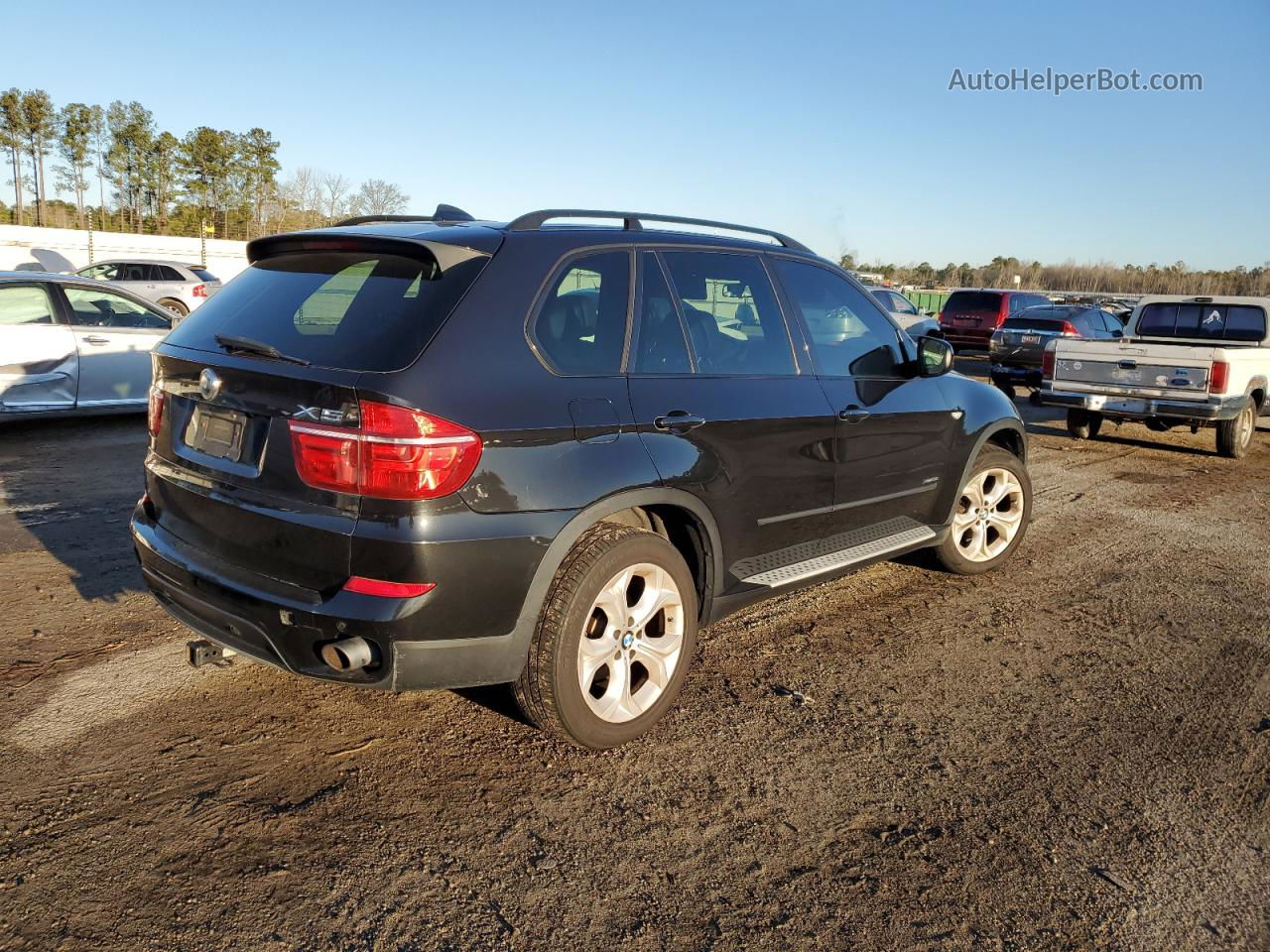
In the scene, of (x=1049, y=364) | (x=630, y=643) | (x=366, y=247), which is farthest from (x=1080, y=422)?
(x=366, y=247)

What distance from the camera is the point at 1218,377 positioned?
998 cm

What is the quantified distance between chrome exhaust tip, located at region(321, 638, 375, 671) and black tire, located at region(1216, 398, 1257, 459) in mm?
10236

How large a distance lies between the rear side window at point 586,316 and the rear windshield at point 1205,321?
10676mm

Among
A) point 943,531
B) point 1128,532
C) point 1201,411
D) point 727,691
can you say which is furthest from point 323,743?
point 1201,411

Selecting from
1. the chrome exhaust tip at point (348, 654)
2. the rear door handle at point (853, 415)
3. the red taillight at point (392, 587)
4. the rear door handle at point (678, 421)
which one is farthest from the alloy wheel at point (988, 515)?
the chrome exhaust tip at point (348, 654)

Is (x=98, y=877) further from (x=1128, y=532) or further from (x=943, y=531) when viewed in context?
(x=1128, y=532)

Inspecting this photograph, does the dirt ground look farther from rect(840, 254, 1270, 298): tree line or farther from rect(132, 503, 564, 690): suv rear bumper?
rect(840, 254, 1270, 298): tree line

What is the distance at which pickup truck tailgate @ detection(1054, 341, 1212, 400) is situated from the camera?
10.1 metres

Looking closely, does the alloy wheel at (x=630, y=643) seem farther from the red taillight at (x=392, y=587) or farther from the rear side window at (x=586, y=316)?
the rear side window at (x=586, y=316)

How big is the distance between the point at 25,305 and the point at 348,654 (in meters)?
7.92

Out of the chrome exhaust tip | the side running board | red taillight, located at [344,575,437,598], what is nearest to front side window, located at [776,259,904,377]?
the side running board

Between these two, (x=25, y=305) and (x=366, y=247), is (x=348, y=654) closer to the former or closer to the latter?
(x=366, y=247)

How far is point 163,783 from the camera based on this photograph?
313cm

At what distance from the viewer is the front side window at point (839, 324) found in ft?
14.6
